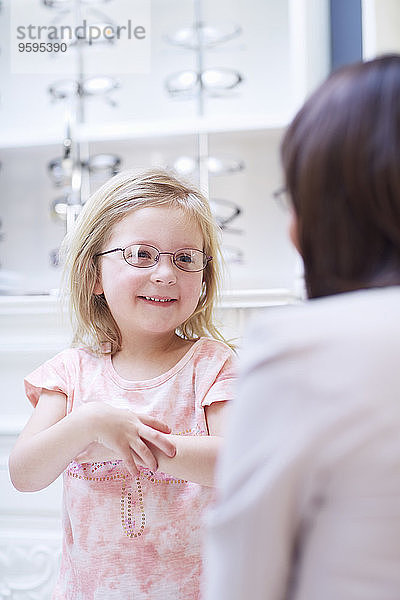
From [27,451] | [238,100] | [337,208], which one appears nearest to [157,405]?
[27,451]

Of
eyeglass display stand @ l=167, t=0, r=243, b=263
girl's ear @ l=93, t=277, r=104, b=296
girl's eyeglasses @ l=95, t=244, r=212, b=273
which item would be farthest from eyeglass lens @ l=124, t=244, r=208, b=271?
eyeglass display stand @ l=167, t=0, r=243, b=263

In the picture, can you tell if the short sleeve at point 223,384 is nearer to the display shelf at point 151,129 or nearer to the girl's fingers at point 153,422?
the girl's fingers at point 153,422

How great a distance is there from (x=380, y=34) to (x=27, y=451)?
1.33m

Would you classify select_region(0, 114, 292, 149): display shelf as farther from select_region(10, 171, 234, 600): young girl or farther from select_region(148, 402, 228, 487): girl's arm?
select_region(148, 402, 228, 487): girl's arm

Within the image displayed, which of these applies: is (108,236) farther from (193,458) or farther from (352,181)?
(352,181)

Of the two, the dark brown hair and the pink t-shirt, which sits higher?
the dark brown hair

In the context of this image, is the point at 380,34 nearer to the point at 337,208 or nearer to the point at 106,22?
the point at 106,22

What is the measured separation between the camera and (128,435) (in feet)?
2.84

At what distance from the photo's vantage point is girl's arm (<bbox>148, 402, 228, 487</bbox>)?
90 cm

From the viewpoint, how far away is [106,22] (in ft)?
8.21

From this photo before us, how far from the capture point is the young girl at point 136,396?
0.98 m

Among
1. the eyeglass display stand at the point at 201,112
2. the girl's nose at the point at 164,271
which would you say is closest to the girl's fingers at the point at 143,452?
the girl's nose at the point at 164,271

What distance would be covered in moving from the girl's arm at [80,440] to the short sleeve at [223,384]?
0.12m

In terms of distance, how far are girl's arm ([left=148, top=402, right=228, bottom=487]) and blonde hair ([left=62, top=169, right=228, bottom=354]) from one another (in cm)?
25
